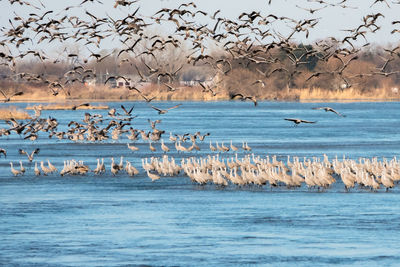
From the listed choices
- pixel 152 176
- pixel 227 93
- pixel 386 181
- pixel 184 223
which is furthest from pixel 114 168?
pixel 227 93

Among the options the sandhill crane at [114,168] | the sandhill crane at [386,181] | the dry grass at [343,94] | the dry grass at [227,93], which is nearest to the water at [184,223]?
the sandhill crane at [386,181]

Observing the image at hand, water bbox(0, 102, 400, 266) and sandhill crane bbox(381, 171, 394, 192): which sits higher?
sandhill crane bbox(381, 171, 394, 192)

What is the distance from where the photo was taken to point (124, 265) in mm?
19031

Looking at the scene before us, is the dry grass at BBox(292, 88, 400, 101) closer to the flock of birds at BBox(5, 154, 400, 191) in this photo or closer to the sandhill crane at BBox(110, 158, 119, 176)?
the sandhill crane at BBox(110, 158, 119, 176)

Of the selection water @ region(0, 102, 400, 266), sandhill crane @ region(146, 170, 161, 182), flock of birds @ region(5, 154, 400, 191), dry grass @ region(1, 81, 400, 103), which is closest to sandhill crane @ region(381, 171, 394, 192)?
flock of birds @ region(5, 154, 400, 191)

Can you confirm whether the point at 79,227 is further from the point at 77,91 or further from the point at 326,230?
the point at 77,91

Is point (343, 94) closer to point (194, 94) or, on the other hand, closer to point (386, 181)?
point (194, 94)

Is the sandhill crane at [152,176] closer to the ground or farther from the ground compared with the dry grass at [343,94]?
closer to the ground

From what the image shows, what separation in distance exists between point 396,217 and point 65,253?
29.5 feet

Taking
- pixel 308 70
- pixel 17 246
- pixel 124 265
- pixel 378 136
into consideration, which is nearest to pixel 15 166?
pixel 17 246

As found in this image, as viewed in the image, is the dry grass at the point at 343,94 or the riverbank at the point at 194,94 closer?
the dry grass at the point at 343,94

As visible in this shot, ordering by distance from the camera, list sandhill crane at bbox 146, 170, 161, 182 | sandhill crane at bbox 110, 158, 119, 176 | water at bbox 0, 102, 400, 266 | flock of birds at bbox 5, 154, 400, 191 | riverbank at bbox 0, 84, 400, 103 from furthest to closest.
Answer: riverbank at bbox 0, 84, 400, 103, sandhill crane at bbox 110, 158, 119, 176, sandhill crane at bbox 146, 170, 161, 182, flock of birds at bbox 5, 154, 400, 191, water at bbox 0, 102, 400, 266

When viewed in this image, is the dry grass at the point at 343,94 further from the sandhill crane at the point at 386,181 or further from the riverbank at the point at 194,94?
the sandhill crane at the point at 386,181

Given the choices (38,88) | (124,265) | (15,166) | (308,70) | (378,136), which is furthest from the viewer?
(308,70)
